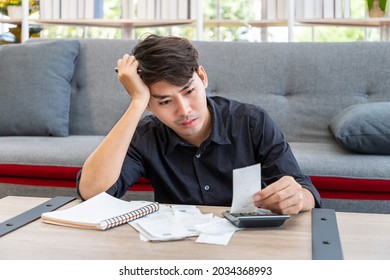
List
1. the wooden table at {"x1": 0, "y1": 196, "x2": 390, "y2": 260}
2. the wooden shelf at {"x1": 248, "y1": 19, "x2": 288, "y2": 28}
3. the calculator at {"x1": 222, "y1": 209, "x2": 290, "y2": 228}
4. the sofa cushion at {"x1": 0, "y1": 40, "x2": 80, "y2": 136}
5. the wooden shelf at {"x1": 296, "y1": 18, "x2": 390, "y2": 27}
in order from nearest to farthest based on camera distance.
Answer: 1. the wooden table at {"x1": 0, "y1": 196, "x2": 390, "y2": 260}
2. the calculator at {"x1": 222, "y1": 209, "x2": 290, "y2": 228}
3. the sofa cushion at {"x1": 0, "y1": 40, "x2": 80, "y2": 136}
4. the wooden shelf at {"x1": 296, "y1": 18, "x2": 390, "y2": 27}
5. the wooden shelf at {"x1": 248, "y1": 19, "x2": 288, "y2": 28}

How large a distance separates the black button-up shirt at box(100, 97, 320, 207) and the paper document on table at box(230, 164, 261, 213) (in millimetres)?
320

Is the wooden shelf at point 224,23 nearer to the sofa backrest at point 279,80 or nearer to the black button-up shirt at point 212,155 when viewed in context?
the sofa backrest at point 279,80

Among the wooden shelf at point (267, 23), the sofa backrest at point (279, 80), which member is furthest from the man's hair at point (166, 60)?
the wooden shelf at point (267, 23)

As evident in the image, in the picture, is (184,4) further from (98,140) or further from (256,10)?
(98,140)

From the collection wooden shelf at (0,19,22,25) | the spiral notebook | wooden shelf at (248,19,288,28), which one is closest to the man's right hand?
the spiral notebook

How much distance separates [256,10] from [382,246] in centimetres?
304

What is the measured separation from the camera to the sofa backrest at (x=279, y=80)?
2.50m

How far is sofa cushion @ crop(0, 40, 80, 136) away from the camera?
2.64 meters

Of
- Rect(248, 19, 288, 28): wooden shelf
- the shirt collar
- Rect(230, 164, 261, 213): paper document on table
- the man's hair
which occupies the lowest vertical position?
Rect(230, 164, 261, 213): paper document on table

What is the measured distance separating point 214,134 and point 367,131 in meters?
0.77

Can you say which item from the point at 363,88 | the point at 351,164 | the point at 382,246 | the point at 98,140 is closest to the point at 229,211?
the point at 382,246

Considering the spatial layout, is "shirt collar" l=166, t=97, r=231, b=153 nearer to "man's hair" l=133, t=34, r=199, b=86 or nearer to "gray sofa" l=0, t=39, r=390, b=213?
"man's hair" l=133, t=34, r=199, b=86

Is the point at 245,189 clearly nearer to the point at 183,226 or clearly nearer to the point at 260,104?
the point at 183,226

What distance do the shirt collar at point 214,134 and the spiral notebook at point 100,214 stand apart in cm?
30
